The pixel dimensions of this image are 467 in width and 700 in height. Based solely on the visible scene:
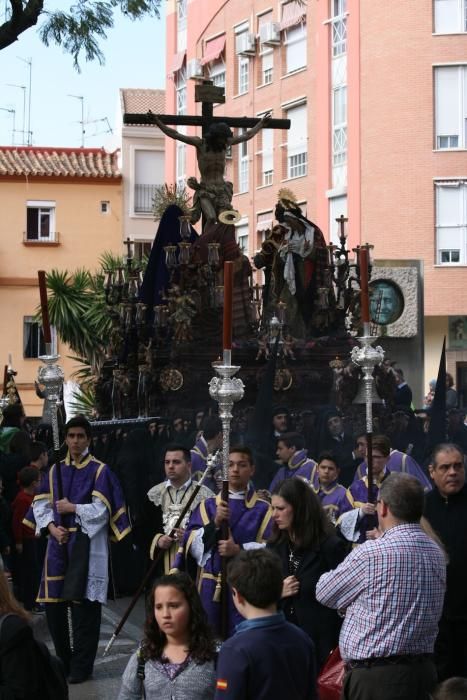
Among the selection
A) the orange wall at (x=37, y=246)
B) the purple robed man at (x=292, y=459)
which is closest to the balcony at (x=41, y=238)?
the orange wall at (x=37, y=246)

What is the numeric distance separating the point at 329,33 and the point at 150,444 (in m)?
22.0

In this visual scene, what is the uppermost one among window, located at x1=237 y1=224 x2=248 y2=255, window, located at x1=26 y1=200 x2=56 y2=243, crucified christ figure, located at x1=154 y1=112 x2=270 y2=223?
window, located at x1=26 y1=200 x2=56 y2=243

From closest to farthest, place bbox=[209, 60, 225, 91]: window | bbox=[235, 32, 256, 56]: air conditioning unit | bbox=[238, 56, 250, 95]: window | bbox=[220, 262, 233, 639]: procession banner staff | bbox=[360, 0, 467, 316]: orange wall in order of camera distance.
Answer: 1. bbox=[220, 262, 233, 639]: procession banner staff
2. bbox=[360, 0, 467, 316]: orange wall
3. bbox=[235, 32, 256, 56]: air conditioning unit
4. bbox=[238, 56, 250, 95]: window
5. bbox=[209, 60, 225, 91]: window

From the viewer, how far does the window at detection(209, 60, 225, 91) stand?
126ft

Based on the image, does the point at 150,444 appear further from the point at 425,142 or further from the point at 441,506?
the point at 425,142

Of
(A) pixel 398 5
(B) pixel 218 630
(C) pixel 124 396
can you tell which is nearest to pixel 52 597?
(B) pixel 218 630

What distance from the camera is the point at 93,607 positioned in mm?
9328

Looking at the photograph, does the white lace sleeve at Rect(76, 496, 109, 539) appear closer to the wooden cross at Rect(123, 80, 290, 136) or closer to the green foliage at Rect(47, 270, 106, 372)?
the wooden cross at Rect(123, 80, 290, 136)

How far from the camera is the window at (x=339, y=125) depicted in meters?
32.3

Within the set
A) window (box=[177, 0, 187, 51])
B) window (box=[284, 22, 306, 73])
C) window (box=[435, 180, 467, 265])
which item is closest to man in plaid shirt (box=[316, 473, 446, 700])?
window (box=[435, 180, 467, 265])

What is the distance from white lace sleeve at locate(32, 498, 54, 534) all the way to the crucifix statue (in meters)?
7.12

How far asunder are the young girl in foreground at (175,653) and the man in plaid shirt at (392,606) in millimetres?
623

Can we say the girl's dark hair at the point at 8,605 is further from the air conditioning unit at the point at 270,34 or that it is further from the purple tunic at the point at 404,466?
the air conditioning unit at the point at 270,34

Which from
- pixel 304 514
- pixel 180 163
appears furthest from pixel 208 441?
pixel 180 163
